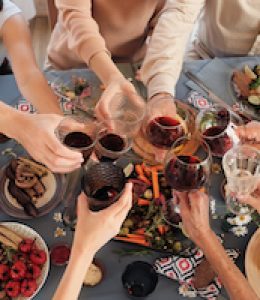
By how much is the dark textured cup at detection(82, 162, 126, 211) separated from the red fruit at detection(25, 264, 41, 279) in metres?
0.25

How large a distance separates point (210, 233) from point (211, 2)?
0.96 meters

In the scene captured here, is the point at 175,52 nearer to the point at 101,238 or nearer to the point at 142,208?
the point at 142,208

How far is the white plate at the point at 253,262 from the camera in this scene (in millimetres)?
1133

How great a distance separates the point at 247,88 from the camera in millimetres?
1554

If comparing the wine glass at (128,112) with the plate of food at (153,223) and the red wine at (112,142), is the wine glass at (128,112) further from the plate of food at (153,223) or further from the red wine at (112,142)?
the plate of food at (153,223)

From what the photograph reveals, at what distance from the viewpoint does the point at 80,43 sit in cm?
145

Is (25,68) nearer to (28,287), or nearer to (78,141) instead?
(78,141)

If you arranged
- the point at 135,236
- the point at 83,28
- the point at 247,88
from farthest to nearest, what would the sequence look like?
the point at 247,88 < the point at 83,28 < the point at 135,236

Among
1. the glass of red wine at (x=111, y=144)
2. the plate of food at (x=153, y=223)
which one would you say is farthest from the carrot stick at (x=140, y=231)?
the glass of red wine at (x=111, y=144)

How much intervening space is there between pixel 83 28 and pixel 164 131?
0.48m

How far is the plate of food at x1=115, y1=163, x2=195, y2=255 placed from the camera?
119 centimetres

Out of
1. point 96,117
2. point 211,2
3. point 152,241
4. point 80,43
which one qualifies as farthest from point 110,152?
point 211,2

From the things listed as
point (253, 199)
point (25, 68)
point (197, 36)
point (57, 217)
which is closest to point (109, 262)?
point (57, 217)

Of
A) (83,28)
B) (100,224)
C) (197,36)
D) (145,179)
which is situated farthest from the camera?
(197,36)
